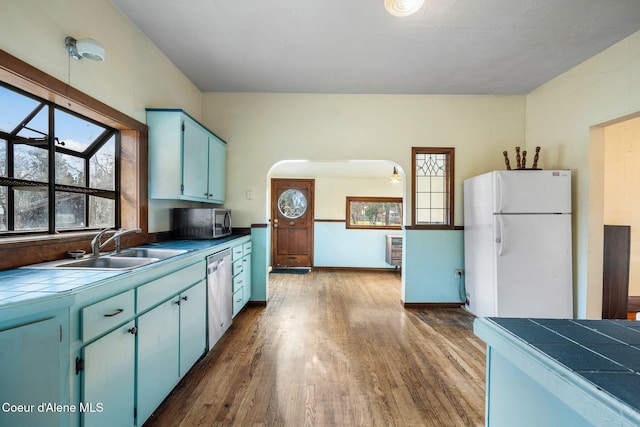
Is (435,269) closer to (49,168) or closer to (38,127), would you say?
(49,168)

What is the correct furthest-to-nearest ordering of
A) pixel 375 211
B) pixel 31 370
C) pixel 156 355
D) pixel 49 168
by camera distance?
pixel 375 211, pixel 49 168, pixel 156 355, pixel 31 370

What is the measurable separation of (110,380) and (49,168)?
4.28 ft

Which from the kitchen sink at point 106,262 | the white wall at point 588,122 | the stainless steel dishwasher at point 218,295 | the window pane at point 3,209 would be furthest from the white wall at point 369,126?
the window pane at point 3,209

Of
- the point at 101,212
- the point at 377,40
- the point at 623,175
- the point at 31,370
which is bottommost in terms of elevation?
the point at 31,370

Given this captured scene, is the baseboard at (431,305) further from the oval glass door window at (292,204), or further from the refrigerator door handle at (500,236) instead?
the oval glass door window at (292,204)

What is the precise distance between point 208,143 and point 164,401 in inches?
91.3

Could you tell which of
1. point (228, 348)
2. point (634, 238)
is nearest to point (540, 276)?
point (634, 238)

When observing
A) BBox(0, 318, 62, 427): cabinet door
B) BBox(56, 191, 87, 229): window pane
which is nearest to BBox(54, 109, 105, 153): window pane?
BBox(56, 191, 87, 229): window pane

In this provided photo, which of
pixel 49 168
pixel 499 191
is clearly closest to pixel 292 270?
pixel 499 191

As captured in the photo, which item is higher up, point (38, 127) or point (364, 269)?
point (38, 127)

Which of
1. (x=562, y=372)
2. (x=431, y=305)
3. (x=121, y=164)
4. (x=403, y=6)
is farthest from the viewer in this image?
(x=431, y=305)

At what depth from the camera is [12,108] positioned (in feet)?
4.85

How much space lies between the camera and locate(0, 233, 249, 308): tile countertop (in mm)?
960

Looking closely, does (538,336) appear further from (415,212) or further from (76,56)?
(415,212)
